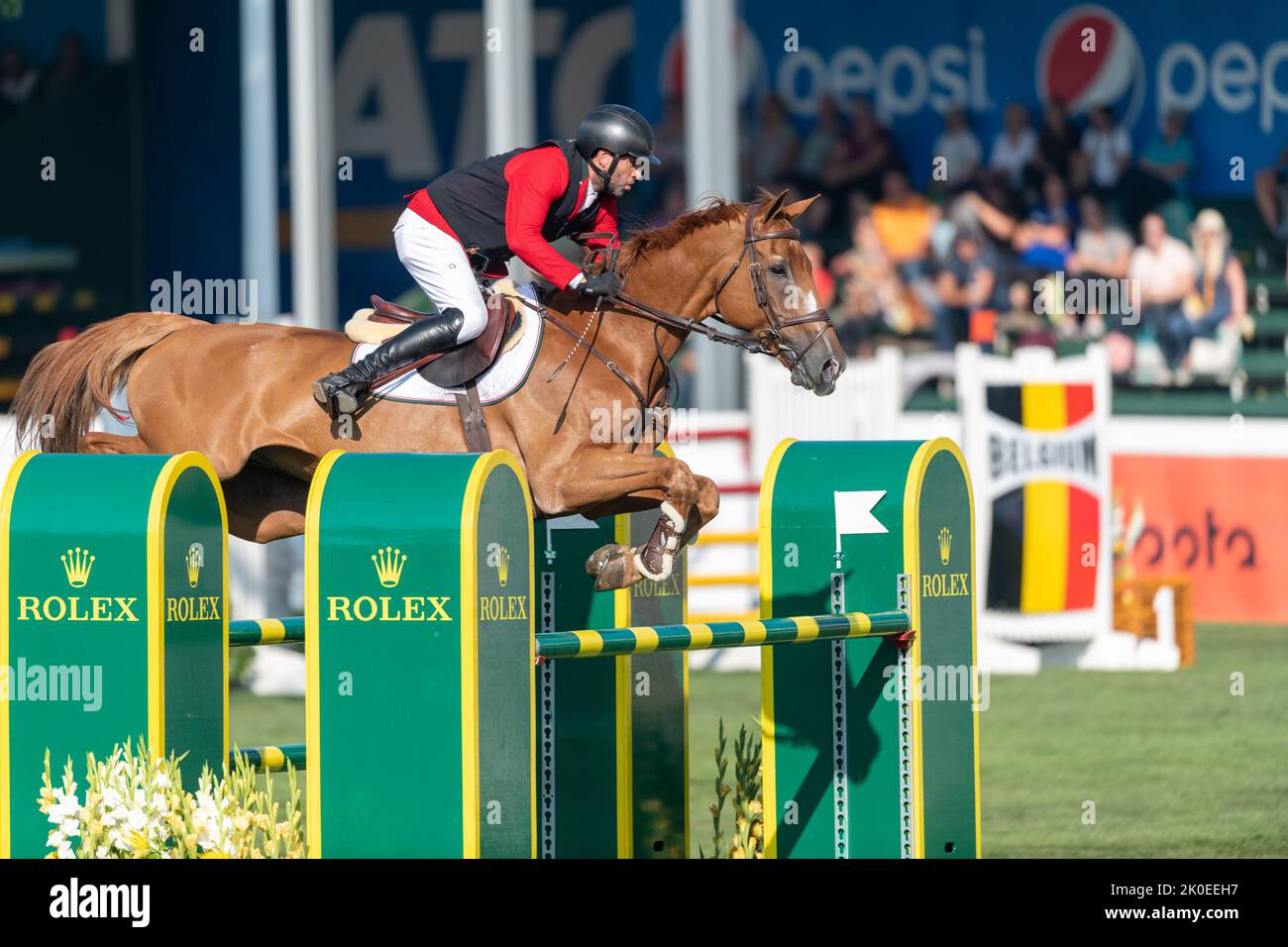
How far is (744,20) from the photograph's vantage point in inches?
729

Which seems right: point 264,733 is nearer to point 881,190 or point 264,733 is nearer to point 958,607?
point 958,607

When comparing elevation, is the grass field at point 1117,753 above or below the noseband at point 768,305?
below

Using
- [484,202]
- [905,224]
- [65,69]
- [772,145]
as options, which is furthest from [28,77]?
[484,202]

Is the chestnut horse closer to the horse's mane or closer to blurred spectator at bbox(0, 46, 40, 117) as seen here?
the horse's mane

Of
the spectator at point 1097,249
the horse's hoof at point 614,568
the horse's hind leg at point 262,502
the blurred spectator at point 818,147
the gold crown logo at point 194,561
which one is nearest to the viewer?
the gold crown logo at point 194,561

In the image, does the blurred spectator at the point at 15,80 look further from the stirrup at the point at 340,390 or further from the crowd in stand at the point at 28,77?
the stirrup at the point at 340,390

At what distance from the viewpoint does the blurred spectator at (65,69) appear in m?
18.0

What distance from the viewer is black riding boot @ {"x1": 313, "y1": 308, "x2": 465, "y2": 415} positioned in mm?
6156

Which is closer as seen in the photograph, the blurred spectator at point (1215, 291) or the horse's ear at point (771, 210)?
the horse's ear at point (771, 210)

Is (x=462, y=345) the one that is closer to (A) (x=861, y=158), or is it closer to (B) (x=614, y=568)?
(B) (x=614, y=568)

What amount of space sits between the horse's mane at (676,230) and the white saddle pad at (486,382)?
457mm

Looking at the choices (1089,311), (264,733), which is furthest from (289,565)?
(1089,311)

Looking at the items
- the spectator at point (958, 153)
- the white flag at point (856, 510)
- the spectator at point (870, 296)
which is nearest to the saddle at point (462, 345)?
the white flag at point (856, 510)

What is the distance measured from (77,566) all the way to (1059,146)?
1257cm
